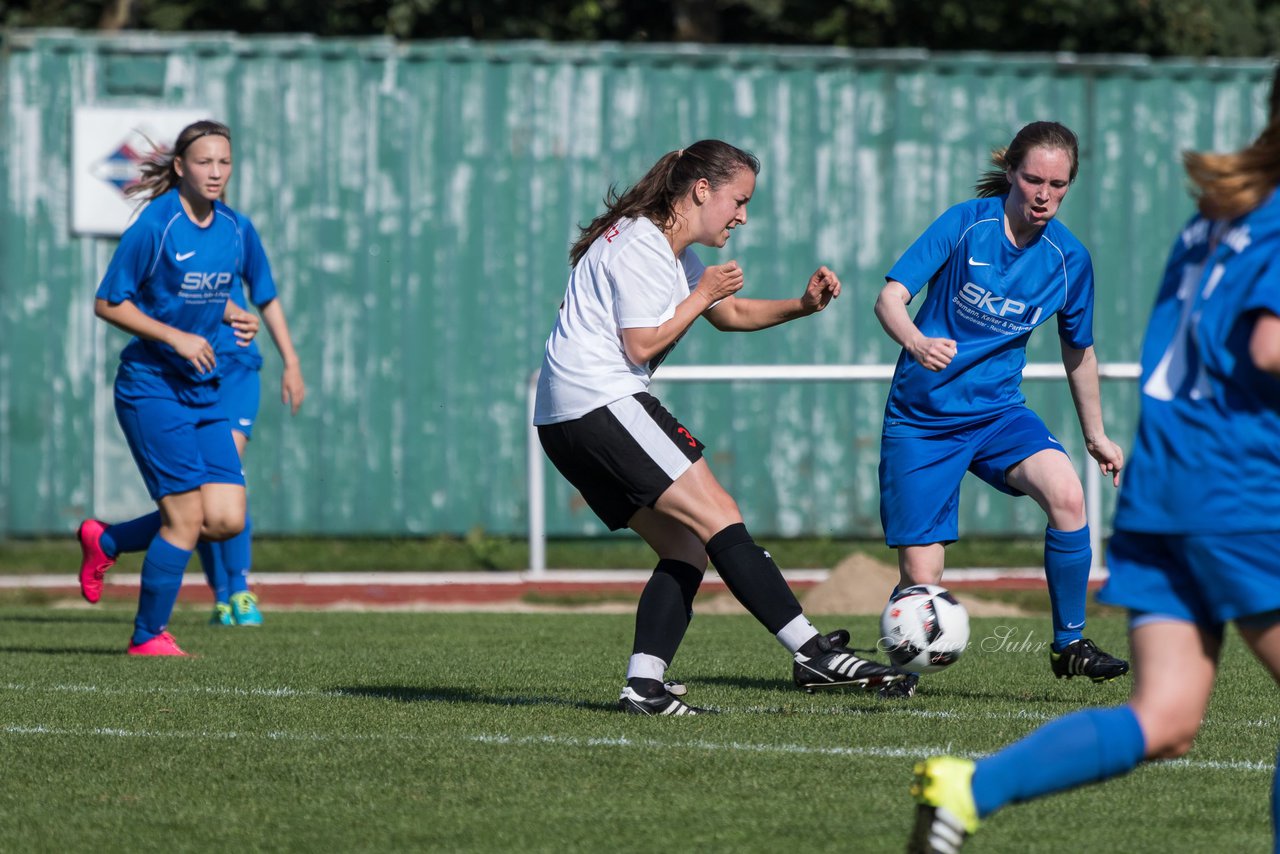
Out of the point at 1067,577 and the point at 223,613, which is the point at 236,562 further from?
the point at 1067,577

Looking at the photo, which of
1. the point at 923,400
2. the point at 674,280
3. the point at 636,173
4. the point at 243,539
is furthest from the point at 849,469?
the point at 674,280

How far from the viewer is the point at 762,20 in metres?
18.0

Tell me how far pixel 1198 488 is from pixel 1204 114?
12.0 metres

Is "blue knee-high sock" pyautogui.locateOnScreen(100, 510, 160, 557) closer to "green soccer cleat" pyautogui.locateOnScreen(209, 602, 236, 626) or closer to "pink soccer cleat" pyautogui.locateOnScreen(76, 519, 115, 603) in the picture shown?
"pink soccer cleat" pyautogui.locateOnScreen(76, 519, 115, 603)

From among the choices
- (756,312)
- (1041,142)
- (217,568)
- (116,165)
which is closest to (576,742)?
(756,312)

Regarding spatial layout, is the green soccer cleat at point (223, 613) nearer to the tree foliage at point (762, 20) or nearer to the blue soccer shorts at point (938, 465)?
the blue soccer shorts at point (938, 465)

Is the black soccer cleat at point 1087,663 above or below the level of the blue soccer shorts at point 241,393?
below

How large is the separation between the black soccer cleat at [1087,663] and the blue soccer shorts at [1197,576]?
3092 millimetres

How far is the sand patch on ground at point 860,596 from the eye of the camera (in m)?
11.2

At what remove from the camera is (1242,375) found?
10.9ft

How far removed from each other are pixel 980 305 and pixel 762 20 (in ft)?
39.5

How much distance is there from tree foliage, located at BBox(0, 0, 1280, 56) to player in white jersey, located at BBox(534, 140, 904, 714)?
1155 centimetres

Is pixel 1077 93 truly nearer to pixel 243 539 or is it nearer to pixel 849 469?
pixel 849 469

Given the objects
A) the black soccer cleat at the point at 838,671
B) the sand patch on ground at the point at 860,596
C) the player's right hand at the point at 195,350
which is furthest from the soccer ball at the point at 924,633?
the sand patch on ground at the point at 860,596
